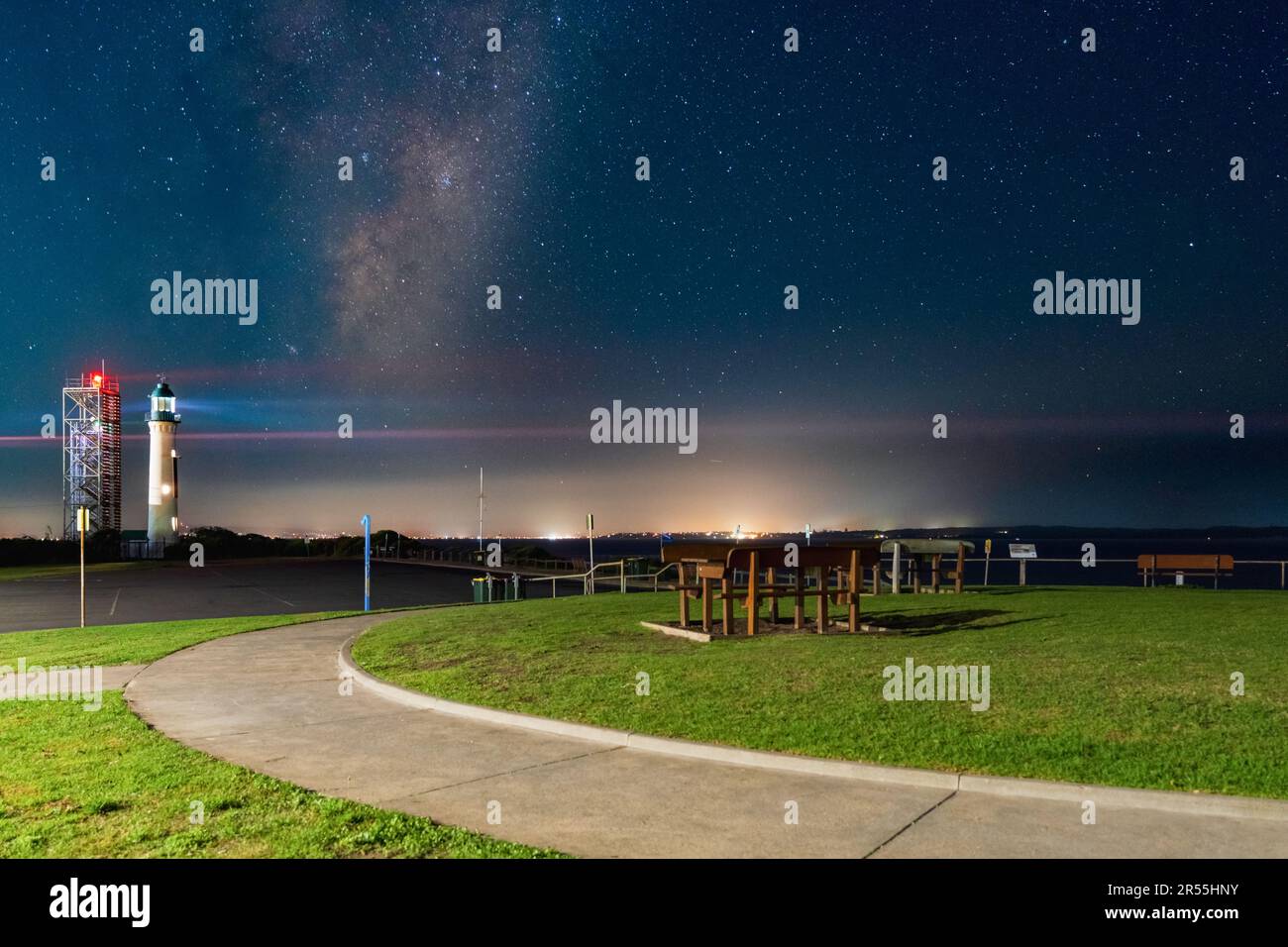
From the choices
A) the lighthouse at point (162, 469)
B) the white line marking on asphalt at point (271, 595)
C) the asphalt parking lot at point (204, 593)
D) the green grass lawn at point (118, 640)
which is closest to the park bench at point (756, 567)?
the green grass lawn at point (118, 640)

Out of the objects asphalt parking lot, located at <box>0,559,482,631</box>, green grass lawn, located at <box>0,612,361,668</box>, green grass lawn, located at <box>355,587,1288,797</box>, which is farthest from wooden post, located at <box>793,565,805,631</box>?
asphalt parking lot, located at <box>0,559,482,631</box>

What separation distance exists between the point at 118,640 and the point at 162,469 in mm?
55603

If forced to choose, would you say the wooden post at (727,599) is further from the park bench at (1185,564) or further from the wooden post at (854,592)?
the park bench at (1185,564)

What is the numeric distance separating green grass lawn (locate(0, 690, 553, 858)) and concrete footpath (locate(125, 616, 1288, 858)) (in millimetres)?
293

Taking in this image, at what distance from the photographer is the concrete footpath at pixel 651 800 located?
4848 millimetres

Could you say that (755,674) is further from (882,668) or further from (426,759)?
(426,759)

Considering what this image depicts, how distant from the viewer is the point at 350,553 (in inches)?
2803

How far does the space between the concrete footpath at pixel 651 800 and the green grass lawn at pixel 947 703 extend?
484 mm

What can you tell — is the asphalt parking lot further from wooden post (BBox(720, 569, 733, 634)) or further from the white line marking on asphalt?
wooden post (BBox(720, 569, 733, 634))

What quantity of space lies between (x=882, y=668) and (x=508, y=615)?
29.7 feet

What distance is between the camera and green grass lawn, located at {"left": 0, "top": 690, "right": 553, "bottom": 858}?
475 centimetres

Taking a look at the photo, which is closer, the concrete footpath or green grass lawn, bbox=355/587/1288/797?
the concrete footpath

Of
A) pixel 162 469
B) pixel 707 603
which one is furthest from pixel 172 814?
pixel 162 469

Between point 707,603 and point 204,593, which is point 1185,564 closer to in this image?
point 707,603
